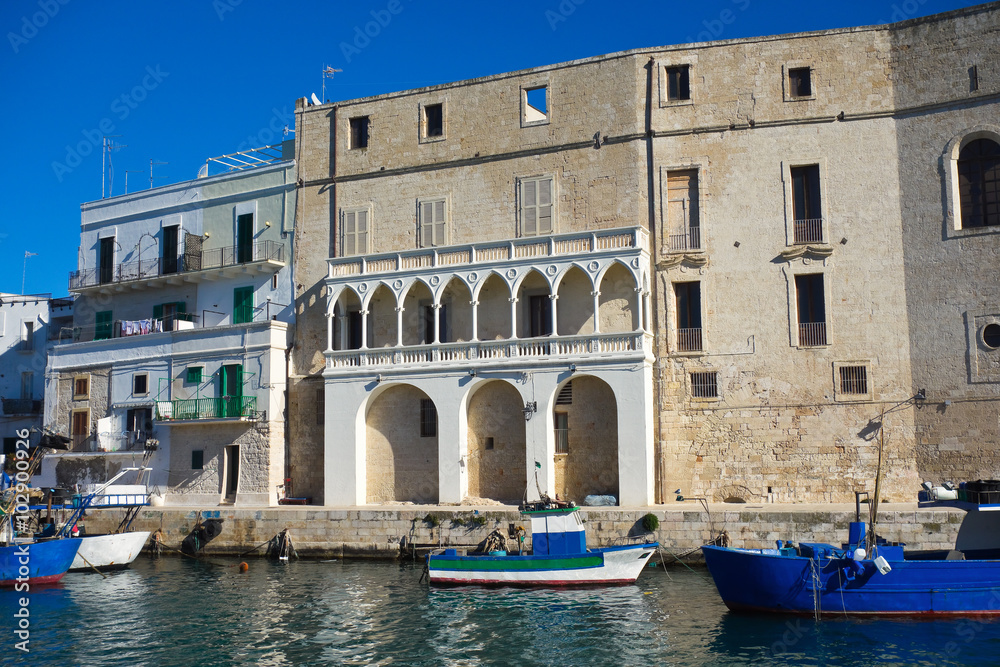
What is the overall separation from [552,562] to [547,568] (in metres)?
0.22

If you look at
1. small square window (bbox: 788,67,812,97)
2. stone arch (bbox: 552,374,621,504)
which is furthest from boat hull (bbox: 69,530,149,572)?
small square window (bbox: 788,67,812,97)

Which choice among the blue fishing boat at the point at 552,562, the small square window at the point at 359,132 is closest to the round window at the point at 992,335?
the blue fishing boat at the point at 552,562

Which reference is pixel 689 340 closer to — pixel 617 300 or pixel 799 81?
pixel 617 300

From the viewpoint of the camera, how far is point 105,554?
29328mm

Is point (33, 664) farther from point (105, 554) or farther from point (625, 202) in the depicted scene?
point (625, 202)

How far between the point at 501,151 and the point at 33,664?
2351 cm

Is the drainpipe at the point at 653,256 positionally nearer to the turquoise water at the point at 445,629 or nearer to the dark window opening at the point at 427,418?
the turquoise water at the point at 445,629

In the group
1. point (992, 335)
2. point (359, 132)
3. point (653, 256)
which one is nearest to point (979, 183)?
point (992, 335)

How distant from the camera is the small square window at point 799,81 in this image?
32094 mm

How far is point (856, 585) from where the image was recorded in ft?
67.9

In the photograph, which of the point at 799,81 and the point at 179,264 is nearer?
the point at 799,81

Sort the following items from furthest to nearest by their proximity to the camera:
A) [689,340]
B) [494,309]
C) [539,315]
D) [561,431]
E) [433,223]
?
[433,223]
[494,309]
[539,315]
[561,431]
[689,340]

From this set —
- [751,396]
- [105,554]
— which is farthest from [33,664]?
[751,396]

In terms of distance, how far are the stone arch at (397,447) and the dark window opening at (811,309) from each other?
44.7ft
